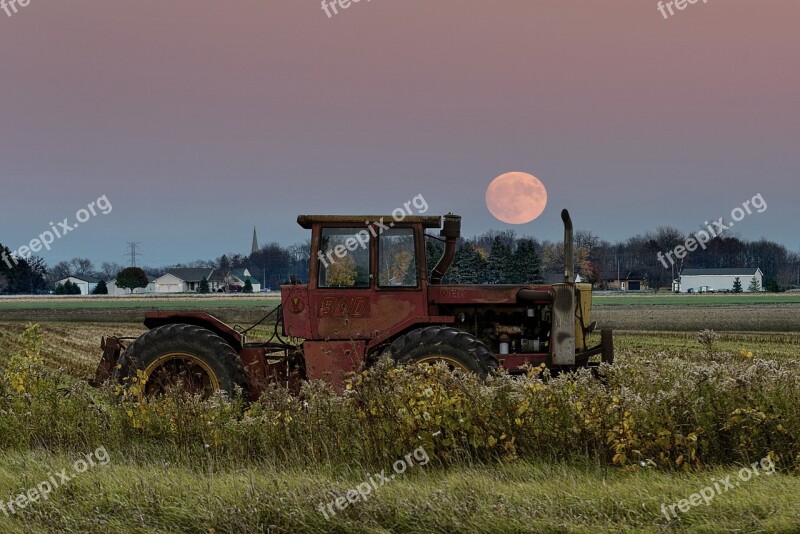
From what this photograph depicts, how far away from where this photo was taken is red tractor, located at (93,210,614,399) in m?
10.5

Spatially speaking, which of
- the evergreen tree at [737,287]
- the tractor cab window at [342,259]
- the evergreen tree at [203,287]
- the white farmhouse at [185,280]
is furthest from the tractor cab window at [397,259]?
the white farmhouse at [185,280]

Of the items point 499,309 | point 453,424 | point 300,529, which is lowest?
point 300,529

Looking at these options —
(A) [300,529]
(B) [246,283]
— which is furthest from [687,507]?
(B) [246,283]

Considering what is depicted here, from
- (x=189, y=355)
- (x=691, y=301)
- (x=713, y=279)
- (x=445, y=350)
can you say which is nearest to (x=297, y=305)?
(x=189, y=355)

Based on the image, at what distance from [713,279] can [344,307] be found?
14262 centimetres

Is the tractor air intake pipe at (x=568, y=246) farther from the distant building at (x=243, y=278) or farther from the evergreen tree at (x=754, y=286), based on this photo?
the distant building at (x=243, y=278)

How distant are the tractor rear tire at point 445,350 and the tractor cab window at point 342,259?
1179 millimetres

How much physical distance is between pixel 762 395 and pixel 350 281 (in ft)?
17.7

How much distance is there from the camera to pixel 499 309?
37.5ft

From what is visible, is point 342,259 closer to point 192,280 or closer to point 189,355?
point 189,355

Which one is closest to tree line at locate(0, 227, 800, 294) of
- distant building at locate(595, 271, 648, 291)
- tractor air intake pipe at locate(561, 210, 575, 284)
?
distant building at locate(595, 271, 648, 291)

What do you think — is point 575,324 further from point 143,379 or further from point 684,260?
point 684,260

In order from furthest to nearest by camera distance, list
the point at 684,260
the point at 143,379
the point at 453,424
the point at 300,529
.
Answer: the point at 684,260 < the point at 143,379 < the point at 453,424 < the point at 300,529

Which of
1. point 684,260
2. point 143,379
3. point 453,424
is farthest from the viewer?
point 684,260
